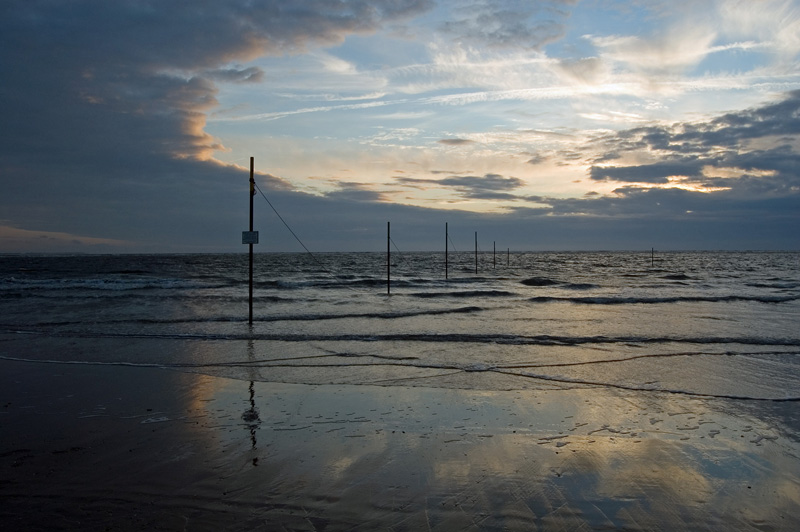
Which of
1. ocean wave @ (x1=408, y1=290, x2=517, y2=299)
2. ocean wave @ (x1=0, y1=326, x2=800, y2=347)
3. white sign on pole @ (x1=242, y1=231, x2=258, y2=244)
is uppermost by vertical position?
white sign on pole @ (x1=242, y1=231, x2=258, y2=244)

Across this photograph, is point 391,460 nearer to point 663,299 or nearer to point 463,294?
point 663,299

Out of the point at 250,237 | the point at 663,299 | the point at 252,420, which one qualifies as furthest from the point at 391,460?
the point at 663,299

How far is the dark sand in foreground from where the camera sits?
3.58 meters

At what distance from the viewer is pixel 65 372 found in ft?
27.3

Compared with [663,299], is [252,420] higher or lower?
higher

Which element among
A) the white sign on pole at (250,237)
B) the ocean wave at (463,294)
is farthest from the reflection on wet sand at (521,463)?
the ocean wave at (463,294)

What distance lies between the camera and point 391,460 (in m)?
4.57

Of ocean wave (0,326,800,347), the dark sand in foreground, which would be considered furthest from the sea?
the dark sand in foreground

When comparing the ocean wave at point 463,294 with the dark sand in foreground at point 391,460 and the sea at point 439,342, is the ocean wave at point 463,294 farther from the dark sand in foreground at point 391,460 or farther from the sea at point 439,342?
the dark sand in foreground at point 391,460

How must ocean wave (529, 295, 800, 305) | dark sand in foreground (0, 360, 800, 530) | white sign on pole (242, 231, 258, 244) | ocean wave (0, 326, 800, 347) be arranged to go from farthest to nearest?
ocean wave (529, 295, 800, 305), white sign on pole (242, 231, 258, 244), ocean wave (0, 326, 800, 347), dark sand in foreground (0, 360, 800, 530)

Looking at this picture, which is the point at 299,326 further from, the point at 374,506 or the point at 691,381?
the point at 374,506

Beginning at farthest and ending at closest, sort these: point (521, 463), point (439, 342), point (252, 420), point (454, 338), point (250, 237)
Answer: point (250, 237) → point (454, 338) → point (439, 342) → point (252, 420) → point (521, 463)

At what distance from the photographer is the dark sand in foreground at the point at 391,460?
3580 mm

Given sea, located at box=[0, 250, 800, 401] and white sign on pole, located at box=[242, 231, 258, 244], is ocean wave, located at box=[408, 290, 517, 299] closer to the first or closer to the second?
sea, located at box=[0, 250, 800, 401]
